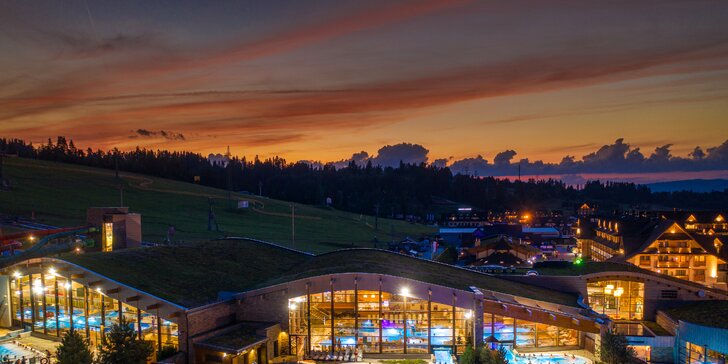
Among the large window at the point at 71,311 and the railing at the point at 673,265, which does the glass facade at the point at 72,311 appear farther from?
the railing at the point at 673,265

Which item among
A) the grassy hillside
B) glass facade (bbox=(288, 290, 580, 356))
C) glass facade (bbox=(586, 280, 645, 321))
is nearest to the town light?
glass facade (bbox=(586, 280, 645, 321))

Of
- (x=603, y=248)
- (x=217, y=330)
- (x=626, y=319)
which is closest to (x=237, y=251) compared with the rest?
(x=217, y=330)

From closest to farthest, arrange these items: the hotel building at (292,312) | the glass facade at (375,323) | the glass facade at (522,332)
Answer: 1. the hotel building at (292,312)
2. the glass facade at (375,323)
3. the glass facade at (522,332)

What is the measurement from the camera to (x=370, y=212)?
479 feet

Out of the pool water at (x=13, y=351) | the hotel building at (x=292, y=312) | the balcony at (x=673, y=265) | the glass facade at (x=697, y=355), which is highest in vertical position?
the hotel building at (x=292, y=312)

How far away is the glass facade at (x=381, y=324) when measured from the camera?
26.2 m

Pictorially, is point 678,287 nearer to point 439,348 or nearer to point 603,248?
point 439,348

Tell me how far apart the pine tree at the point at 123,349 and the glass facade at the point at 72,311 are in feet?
9.99

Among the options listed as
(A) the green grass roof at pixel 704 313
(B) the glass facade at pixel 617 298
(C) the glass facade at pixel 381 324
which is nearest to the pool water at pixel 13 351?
(C) the glass facade at pixel 381 324

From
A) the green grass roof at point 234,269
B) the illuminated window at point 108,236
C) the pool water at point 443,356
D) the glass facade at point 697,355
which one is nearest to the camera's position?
the pool water at point 443,356

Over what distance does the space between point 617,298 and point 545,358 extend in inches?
527

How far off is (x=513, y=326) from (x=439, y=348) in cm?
475

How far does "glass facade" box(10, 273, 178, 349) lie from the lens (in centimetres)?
2467

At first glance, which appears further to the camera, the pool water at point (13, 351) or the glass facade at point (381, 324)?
the glass facade at point (381, 324)
